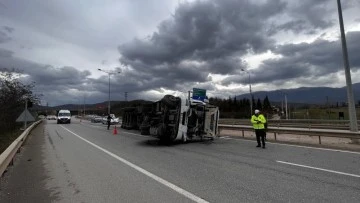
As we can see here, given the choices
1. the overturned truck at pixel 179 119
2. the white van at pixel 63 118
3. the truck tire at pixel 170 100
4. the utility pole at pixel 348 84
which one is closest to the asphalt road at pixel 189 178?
the overturned truck at pixel 179 119

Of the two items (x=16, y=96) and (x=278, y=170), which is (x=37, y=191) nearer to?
(x=278, y=170)

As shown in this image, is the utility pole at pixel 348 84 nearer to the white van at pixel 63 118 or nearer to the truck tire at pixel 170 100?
the truck tire at pixel 170 100

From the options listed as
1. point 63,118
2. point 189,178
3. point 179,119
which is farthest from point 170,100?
point 63,118

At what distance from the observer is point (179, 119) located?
1739 centimetres

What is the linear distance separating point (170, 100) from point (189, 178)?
365 inches

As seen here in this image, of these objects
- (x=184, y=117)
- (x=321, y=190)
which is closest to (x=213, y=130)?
(x=184, y=117)

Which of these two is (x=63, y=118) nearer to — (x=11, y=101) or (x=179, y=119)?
(x=11, y=101)

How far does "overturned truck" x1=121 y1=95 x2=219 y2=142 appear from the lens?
17422 millimetres

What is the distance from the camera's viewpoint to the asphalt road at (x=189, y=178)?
6.84 meters

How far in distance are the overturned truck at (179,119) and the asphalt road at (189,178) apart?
4.41m

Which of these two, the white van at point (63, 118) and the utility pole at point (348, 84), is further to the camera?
the white van at point (63, 118)

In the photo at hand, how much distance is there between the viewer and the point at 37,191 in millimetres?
7754

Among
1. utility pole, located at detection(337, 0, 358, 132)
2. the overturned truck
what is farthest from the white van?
utility pole, located at detection(337, 0, 358, 132)

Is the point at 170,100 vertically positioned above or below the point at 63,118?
below
